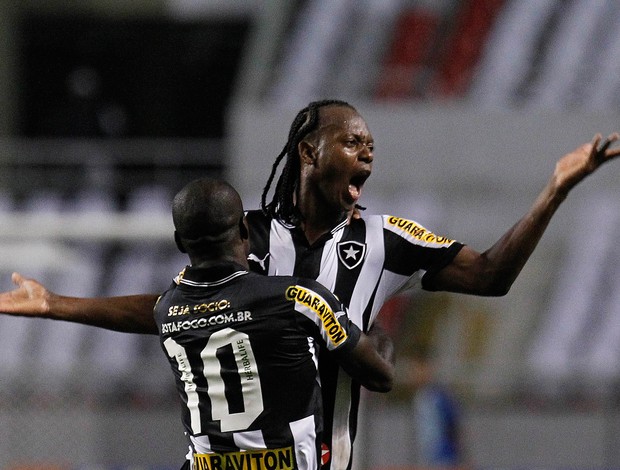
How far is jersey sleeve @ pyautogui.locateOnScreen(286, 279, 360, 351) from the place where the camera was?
11.4 feet

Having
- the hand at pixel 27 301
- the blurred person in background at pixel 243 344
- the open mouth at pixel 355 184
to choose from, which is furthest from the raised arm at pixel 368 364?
the hand at pixel 27 301

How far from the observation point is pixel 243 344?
11.5 ft

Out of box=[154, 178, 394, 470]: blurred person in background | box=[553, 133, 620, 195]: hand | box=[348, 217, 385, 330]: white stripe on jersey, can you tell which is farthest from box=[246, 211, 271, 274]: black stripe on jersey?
box=[553, 133, 620, 195]: hand

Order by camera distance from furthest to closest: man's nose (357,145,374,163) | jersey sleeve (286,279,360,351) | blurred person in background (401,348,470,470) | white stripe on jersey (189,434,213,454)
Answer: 1. blurred person in background (401,348,470,470)
2. man's nose (357,145,374,163)
3. white stripe on jersey (189,434,213,454)
4. jersey sleeve (286,279,360,351)

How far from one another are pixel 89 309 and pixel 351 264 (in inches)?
34.5

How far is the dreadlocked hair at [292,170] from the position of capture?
406cm

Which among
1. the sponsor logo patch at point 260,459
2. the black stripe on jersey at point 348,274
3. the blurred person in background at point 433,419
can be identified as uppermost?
the black stripe on jersey at point 348,274

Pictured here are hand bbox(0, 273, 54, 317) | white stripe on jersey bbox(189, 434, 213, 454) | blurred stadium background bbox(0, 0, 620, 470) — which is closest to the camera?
white stripe on jersey bbox(189, 434, 213, 454)

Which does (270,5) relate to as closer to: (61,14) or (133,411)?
(61,14)

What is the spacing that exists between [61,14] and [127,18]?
41.0 inches

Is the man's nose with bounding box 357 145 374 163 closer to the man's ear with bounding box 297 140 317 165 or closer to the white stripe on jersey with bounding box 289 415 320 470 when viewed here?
the man's ear with bounding box 297 140 317 165

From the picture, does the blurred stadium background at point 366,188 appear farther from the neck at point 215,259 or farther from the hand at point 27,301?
the neck at point 215,259

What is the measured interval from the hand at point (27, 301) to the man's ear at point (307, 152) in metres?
0.96

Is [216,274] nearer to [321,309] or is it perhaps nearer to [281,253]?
[321,309]
